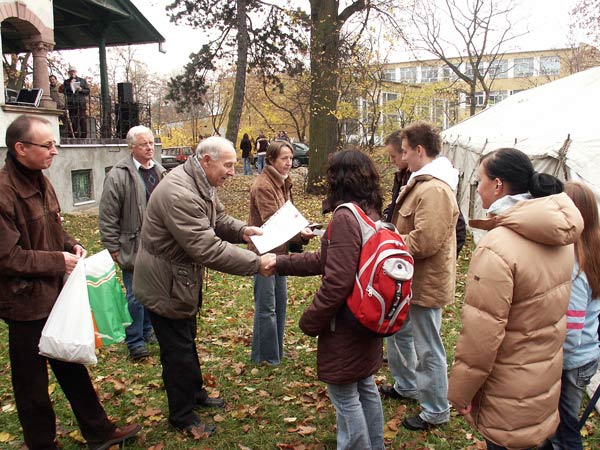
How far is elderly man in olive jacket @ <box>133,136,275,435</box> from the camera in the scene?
3.23m

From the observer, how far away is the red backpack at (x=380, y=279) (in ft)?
8.32

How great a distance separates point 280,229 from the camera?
3881 millimetres

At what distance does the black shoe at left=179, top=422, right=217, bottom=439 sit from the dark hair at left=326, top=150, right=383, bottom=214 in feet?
6.53

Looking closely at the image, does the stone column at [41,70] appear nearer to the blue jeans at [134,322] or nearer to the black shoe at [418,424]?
the blue jeans at [134,322]

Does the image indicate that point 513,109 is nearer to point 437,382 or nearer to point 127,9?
point 437,382

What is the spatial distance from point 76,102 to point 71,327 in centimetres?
1341

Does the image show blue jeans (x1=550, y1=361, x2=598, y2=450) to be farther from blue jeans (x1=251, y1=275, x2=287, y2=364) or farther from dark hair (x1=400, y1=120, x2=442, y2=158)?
blue jeans (x1=251, y1=275, x2=287, y2=364)

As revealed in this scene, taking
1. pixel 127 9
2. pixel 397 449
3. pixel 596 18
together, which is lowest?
pixel 397 449

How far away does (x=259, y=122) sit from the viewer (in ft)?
141

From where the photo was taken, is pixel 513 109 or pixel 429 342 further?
pixel 513 109

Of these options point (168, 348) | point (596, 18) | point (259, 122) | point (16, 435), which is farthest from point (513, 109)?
point (259, 122)

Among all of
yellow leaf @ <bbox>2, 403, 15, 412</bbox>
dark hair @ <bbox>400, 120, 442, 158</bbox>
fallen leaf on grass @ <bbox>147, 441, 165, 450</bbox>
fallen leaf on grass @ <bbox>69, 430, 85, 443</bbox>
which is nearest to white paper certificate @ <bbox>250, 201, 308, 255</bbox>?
dark hair @ <bbox>400, 120, 442, 158</bbox>

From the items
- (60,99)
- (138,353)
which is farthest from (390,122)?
(138,353)

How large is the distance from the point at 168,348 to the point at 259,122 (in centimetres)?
4071
